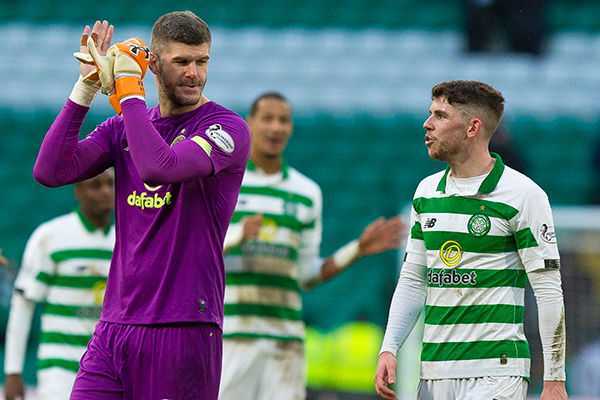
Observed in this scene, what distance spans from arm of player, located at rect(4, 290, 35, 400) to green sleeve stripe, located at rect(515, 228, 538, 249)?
328 centimetres

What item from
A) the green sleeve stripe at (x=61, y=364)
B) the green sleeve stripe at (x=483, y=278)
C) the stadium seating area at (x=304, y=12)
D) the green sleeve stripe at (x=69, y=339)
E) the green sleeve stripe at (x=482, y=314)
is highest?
the stadium seating area at (x=304, y=12)

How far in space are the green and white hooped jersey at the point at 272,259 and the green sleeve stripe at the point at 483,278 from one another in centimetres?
198

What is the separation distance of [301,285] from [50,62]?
8.86m

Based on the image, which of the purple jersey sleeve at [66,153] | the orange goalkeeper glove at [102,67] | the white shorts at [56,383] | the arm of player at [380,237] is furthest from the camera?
the white shorts at [56,383]

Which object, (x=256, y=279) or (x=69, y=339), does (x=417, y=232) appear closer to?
(x=256, y=279)

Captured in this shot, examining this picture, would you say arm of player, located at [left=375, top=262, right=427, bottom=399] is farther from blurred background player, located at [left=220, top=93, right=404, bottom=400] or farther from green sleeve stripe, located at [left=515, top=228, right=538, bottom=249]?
blurred background player, located at [left=220, top=93, right=404, bottom=400]

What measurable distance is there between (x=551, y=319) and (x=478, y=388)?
376 millimetres

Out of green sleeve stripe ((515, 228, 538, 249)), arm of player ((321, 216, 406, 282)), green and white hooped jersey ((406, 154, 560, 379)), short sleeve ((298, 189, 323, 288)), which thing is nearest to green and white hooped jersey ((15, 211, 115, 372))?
short sleeve ((298, 189, 323, 288))

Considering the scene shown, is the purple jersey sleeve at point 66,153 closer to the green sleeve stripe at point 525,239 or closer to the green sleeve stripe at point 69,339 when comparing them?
the green sleeve stripe at point 525,239

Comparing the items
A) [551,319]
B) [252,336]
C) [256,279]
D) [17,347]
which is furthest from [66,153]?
[17,347]

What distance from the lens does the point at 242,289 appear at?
6.18 m

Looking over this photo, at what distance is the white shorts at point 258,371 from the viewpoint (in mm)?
6105

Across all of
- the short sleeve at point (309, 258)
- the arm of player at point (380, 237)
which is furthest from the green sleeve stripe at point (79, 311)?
the arm of player at point (380, 237)

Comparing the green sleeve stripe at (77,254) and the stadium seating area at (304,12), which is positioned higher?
the stadium seating area at (304,12)
